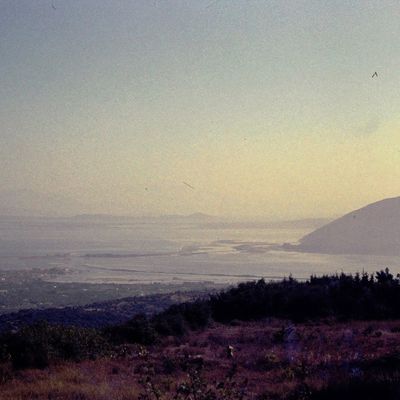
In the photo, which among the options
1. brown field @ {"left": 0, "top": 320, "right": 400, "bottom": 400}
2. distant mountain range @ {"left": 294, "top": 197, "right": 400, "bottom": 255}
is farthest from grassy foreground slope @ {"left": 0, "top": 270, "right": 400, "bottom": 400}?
distant mountain range @ {"left": 294, "top": 197, "right": 400, "bottom": 255}

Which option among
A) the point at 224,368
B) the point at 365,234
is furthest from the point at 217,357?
the point at 365,234

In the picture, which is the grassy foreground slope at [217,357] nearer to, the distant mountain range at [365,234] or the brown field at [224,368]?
the brown field at [224,368]

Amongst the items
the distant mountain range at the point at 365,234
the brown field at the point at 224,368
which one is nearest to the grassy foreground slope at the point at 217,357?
the brown field at the point at 224,368

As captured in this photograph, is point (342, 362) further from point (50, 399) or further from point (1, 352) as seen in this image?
point (1, 352)

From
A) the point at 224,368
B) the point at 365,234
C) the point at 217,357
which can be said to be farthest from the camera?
the point at 365,234

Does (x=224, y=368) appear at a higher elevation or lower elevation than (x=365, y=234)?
lower

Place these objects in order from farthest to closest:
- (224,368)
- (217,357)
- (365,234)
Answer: (365,234), (217,357), (224,368)

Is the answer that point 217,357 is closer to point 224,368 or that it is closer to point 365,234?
point 224,368

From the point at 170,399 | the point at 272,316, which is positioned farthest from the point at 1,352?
the point at 272,316

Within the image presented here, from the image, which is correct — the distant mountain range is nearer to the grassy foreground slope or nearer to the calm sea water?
the calm sea water
